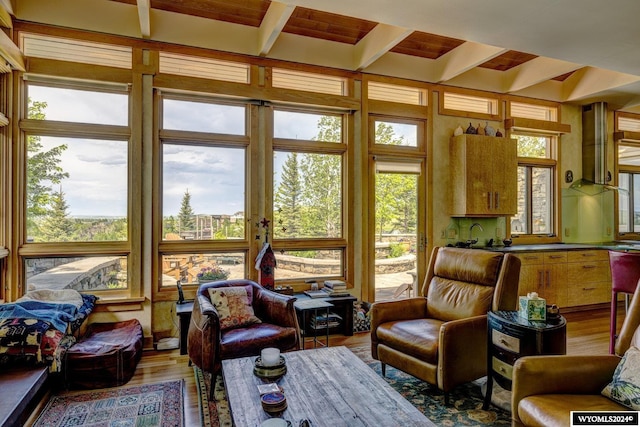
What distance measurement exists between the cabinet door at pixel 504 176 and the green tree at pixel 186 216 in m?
3.89

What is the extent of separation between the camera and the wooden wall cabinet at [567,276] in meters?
4.98

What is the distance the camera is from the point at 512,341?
2467 millimetres

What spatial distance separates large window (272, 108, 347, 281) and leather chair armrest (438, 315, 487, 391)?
223 cm

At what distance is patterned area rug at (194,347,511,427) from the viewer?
250cm

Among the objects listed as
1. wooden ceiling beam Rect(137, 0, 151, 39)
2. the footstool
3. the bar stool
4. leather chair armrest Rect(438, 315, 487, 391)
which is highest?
wooden ceiling beam Rect(137, 0, 151, 39)

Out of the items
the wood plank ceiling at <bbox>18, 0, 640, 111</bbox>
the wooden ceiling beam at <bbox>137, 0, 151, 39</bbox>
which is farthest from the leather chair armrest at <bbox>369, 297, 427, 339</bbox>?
the wooden ceiling beam at <bbox>137, 0, 151, 39</bbox>

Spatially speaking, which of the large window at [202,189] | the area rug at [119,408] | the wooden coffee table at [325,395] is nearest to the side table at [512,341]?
the wooden coffee table at [325,395]

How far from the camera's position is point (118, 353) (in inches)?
122

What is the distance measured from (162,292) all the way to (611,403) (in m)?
3.78

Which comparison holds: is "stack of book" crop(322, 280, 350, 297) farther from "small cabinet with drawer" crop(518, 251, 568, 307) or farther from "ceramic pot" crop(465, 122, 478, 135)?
"ceramic pot" crop(465, 122, 478, 135)

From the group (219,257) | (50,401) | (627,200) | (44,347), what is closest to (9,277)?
(44,347)

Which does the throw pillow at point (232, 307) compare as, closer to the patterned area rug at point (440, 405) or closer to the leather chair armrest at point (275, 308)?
the leather chair armrest at point (275, 308)

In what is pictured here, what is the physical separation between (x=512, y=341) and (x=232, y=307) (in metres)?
2.19

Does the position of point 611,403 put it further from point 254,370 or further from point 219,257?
point 219,257
